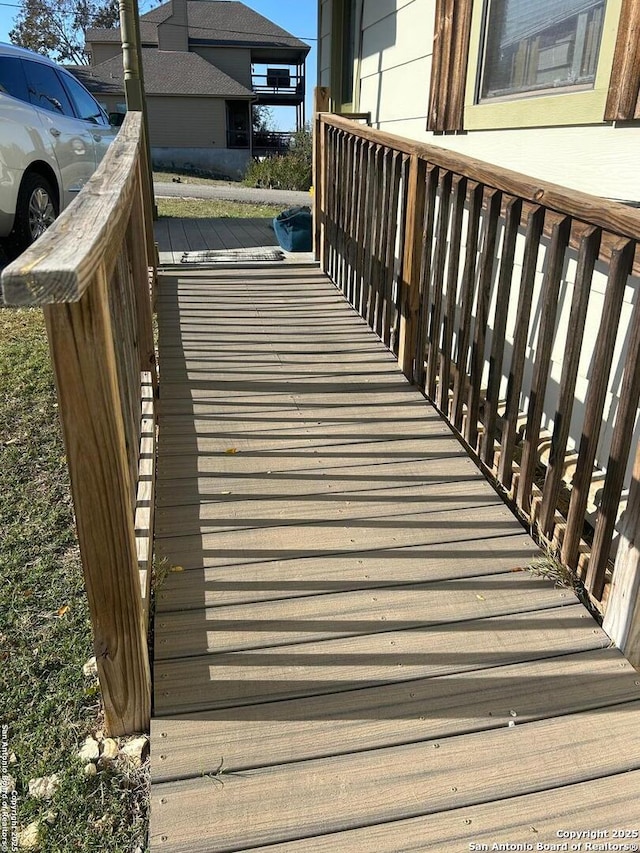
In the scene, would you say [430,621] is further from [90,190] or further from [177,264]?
[177,264]

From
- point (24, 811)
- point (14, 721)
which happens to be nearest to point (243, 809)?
point (24, 811)

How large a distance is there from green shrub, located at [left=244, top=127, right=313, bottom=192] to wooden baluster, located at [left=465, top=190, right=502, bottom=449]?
13.0 metres

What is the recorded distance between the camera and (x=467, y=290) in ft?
9.51

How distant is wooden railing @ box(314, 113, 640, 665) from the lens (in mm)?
1977

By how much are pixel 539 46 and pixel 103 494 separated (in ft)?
9.35

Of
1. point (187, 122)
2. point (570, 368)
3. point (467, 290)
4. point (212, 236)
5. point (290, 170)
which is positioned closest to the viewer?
point (570, 368)

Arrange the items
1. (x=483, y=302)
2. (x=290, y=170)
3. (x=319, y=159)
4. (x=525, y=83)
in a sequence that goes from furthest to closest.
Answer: (x=290, y=170)
(x=319, y=159)
(x=525, y=83)
(x=483, y=302)

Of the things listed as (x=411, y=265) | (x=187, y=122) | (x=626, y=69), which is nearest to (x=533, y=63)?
(x=626, y=69)

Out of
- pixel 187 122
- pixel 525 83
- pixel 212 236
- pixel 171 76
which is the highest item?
pixel 171 76

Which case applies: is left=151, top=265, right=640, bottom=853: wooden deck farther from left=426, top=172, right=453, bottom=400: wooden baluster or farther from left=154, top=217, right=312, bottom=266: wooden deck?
left=154, top=217, right=312, bottom=266: wooden deck

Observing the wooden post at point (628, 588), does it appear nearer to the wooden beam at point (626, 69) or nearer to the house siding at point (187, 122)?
the wooden beam at point (626, 69)

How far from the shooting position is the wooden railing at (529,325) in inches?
77.8

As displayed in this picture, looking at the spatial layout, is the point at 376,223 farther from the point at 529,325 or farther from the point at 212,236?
the point at 212,236

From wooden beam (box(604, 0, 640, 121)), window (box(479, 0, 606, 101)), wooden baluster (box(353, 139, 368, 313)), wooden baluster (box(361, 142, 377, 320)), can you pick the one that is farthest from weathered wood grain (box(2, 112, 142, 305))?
wooden baluster (box(353, 139, 368, 313))
